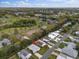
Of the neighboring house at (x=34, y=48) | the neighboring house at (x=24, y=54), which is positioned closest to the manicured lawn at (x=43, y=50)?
the neighboring house at (x=34, y=48)

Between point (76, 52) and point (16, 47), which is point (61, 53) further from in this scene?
point (16, 47)

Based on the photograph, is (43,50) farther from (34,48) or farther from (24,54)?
(24,54)

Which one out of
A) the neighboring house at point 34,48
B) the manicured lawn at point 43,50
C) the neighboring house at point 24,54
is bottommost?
the manicured lawn at point 43,50

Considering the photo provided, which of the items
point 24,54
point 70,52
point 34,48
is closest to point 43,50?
point 34,48

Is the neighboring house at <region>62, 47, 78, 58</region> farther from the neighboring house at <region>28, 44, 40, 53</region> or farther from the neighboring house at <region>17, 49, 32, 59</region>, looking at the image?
the neighboring house at <region>17, 49, 32, 59</region>

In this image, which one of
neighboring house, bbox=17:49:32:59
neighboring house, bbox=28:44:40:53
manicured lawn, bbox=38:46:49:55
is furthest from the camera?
neighboring house, bbox=28:44:40:53

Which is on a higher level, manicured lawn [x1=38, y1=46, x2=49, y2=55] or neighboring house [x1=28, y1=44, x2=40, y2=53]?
neighboring house [x1=28, y1=44, x2=40, y2=53]

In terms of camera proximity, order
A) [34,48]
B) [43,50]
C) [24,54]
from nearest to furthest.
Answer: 1. [24,54]
2. [43,50]
3. [34,48]

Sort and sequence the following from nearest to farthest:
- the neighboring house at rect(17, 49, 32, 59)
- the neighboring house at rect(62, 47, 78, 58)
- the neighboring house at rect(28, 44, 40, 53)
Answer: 1. the neighboring house at rect(17, 49, 32, 59)
2. the neighboring house at rect(62, 47, 78, 58)
3. the neighboring house at rect(28, 44, 40, 53)

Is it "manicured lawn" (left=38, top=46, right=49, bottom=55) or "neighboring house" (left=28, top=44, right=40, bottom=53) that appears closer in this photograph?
"manicured lawn" (left=38, top=46, right=49, bottom=55)

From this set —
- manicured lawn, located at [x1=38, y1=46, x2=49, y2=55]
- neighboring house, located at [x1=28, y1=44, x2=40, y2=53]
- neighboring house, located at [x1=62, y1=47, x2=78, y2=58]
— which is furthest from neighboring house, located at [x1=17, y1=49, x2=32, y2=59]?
neighboring house, located at [x1=62, y1=47, x2=78, y2=58]

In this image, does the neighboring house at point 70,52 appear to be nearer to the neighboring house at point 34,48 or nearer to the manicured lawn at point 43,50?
the manicured lawn at point 43,50
